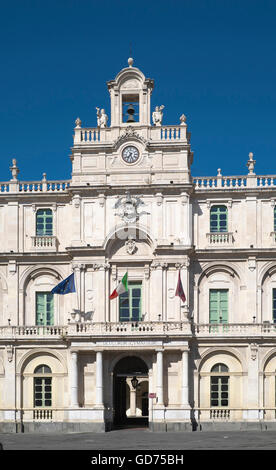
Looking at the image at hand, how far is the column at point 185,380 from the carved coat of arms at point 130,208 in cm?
962

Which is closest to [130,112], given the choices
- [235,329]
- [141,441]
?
[235,329]

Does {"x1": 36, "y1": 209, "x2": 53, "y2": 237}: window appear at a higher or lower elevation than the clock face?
lower

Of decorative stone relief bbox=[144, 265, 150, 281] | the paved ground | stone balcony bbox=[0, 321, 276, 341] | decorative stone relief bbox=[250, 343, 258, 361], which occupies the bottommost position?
the paved ground

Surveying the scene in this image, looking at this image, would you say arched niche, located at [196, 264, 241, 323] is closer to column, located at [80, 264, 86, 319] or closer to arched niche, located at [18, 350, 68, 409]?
column, located at [80, 264, 86, 319]

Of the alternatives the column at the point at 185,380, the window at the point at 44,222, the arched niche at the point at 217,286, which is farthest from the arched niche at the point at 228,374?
the window at the point at 44,222

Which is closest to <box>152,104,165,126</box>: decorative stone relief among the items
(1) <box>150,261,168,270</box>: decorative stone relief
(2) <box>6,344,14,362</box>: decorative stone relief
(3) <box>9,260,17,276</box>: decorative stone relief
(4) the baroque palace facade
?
(4) the baroque palace facade

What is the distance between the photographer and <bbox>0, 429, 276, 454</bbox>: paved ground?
4391 centimetres

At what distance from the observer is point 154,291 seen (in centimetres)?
5838

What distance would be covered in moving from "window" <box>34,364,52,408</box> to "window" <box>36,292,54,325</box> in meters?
3.07

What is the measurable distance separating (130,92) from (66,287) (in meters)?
14.4

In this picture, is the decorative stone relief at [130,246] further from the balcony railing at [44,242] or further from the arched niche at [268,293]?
the arched niche at [268,293]

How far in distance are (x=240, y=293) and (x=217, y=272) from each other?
2134mm
